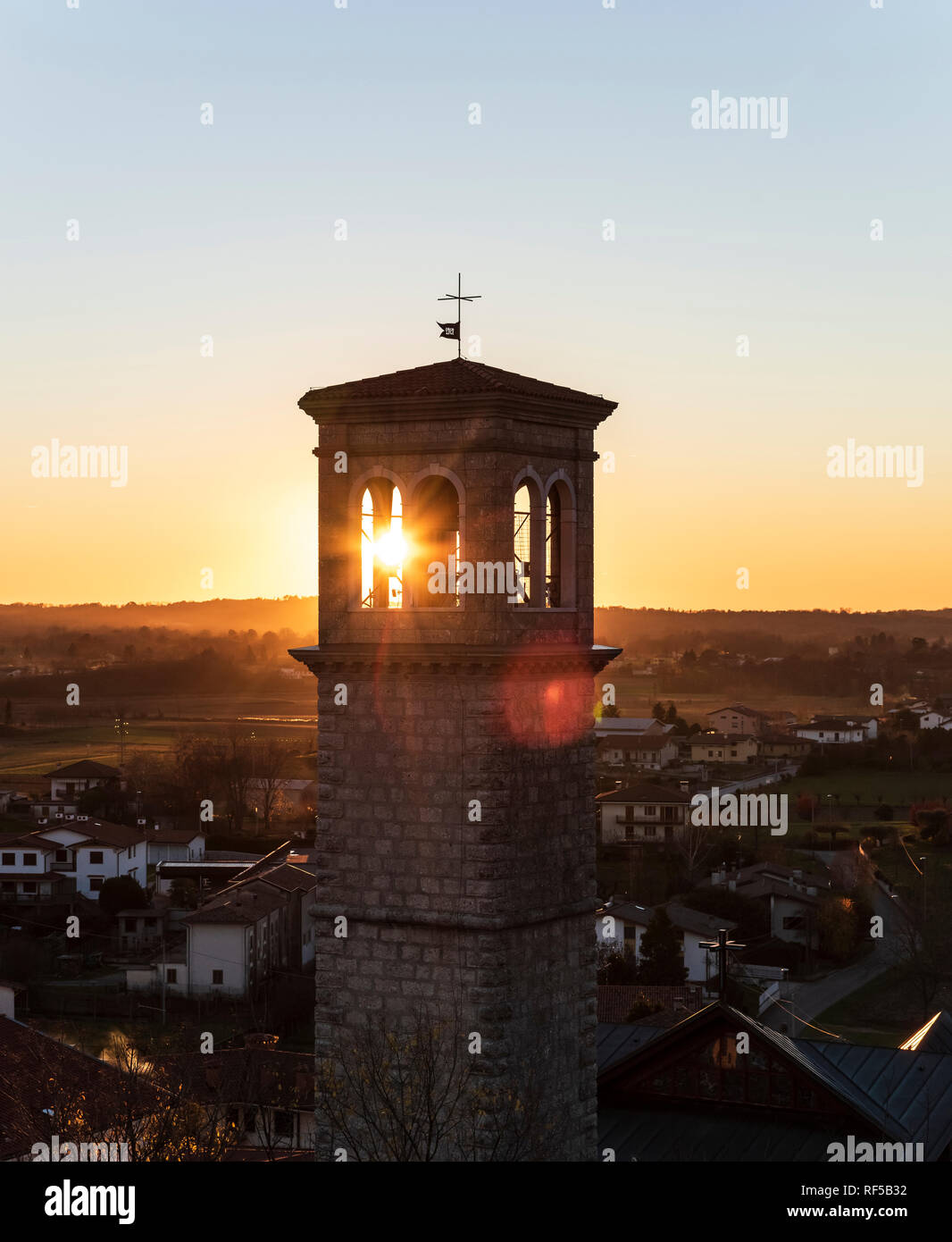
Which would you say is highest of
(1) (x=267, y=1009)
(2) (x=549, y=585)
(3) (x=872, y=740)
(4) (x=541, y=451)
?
(4) (x=541, y=451)

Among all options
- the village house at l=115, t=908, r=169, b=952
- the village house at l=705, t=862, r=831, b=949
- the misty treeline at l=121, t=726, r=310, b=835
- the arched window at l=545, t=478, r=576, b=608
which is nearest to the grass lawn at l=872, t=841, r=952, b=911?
the village house at l=705, t=862, r=831, b=949

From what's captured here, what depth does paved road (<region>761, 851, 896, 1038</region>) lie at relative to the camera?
57719mm

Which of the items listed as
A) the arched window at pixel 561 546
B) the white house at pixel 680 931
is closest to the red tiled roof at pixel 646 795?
the white house at pixel 680 931

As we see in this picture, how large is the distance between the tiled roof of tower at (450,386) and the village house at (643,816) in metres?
72.0

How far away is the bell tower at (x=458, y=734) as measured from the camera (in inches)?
1008

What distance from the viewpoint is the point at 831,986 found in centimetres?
7050

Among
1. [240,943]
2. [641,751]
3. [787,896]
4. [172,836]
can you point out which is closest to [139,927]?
[240,943]

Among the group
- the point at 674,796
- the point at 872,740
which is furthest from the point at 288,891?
the point at 872,740

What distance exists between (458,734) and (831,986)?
162 feet

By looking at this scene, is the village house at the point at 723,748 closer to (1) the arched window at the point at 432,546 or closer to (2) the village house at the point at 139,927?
(2) the village house at the point at 139,927

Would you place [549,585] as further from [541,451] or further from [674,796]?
[674,796]

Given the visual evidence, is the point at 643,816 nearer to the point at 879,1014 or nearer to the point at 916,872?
the point at 916,872

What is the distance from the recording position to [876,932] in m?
74.8

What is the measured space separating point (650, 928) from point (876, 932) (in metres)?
12.8
